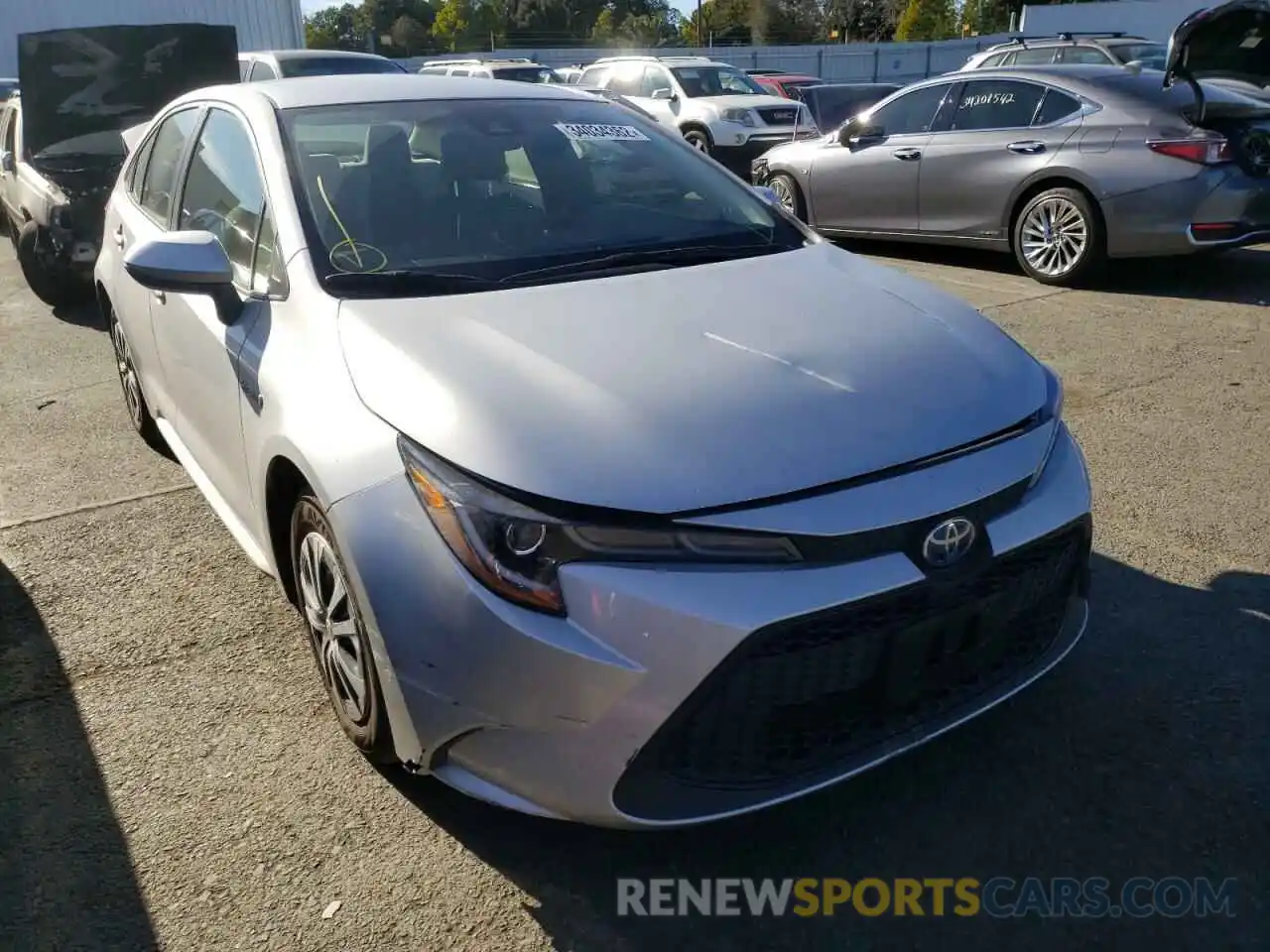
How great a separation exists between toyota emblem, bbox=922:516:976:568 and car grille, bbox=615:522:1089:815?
0.05 metres

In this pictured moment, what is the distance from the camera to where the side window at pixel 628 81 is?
56.3 ft

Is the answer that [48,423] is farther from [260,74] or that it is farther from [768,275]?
[260,74]

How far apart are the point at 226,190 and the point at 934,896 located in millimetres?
2891

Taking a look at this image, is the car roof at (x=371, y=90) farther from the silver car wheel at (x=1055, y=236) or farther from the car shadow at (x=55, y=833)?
the silver car wheel at (x=1055, y=236)

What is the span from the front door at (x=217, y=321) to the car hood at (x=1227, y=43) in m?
5.58

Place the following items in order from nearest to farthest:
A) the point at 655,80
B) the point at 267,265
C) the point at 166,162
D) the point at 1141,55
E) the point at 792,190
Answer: the point at 267,265 < the point at 166,162 < the point at 792,190 < the point at 1141,55 < the point at 655,80

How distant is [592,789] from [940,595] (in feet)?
2.61

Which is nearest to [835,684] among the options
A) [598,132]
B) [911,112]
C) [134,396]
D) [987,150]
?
[598,132]

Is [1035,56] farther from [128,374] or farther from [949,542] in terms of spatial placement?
[949,542]

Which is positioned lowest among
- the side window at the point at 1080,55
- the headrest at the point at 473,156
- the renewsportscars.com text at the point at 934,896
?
the renewsportscars.com text at the point at 934,896

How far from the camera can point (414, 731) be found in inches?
90.4

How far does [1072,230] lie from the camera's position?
25.1 feet

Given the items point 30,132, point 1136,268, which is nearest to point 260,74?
point 30,132

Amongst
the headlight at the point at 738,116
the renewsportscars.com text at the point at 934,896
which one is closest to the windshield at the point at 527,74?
the headlight at the point at 738,116
